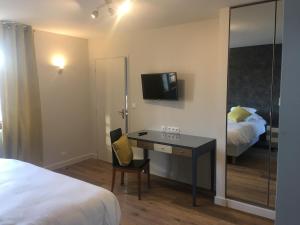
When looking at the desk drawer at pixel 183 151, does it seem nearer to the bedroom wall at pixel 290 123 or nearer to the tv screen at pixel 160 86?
the tv screen at pixel 160 86

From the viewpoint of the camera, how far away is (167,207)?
3176 millimetres

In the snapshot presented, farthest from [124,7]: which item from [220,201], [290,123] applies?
[220,201]

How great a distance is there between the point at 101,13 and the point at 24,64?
1.56 metres

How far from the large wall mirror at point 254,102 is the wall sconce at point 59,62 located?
2.97 metres

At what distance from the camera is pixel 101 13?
10.2ft

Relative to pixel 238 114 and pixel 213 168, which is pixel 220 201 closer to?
pixel 213 168

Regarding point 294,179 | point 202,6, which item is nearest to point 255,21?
point 202,6

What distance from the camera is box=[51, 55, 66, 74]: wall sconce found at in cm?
434

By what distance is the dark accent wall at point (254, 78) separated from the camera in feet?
9.09

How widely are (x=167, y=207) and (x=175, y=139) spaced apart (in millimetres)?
924

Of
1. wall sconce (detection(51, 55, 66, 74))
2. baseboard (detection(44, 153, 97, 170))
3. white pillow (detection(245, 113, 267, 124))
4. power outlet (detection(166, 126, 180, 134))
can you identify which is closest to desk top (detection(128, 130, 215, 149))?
power outlet (detection(166, 126, 180, 134))

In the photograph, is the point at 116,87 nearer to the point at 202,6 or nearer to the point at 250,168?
the point at 202,6

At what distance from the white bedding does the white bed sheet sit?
5.84 ft

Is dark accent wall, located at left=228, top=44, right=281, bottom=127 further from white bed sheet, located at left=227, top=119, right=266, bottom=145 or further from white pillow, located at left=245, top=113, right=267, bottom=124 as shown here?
white bed sheet, located at left=227, top=119, right=266, bottom=145
